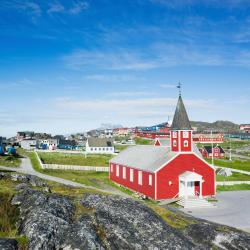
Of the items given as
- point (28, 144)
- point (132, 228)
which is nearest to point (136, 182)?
point (132, 228)

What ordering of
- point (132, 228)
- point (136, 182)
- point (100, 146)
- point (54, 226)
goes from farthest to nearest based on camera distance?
point (100, 146)
point (136, 182)
point (132, 228)
point (54, 226)

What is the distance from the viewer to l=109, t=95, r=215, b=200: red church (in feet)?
133

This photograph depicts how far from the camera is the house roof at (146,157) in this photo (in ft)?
138

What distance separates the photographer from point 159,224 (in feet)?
46.1

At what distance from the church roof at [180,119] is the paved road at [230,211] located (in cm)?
968

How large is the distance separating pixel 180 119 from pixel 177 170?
629 centimetres

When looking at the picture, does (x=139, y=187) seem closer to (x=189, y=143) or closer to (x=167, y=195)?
(x=167, y=195)

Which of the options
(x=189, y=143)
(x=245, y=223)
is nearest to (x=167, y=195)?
(x=189, y=143)

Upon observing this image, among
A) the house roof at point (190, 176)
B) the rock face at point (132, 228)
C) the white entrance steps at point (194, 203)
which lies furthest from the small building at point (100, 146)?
the rock face at point (132, 228)

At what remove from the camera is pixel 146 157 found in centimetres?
4653

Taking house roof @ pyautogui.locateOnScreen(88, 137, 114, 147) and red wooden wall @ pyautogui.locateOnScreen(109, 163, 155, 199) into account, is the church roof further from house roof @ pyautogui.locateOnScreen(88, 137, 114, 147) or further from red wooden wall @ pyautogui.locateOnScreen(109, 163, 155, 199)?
house roof @ pyautogui.locateOnScreen(88, 137, 114, 147)

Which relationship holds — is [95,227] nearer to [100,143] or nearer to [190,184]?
[190,184]

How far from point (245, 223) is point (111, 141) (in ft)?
320

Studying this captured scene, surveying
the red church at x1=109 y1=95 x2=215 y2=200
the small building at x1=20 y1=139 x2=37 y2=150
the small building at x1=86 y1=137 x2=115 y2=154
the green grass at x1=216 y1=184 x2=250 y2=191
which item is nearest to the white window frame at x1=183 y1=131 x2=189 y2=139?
the red church at x1=109 y1=95 x2=215 y2=200
